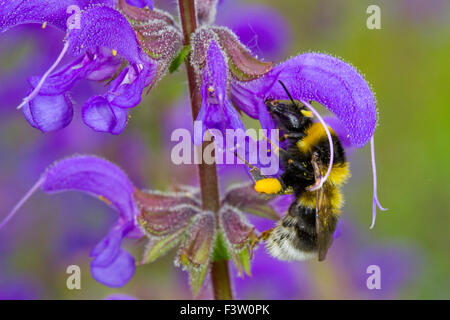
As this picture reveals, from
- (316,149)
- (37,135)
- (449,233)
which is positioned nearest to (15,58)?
(37,135)

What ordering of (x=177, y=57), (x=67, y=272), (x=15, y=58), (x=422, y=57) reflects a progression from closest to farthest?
(x=177, y=57) → (x=67, y=272) → (x=15, y=58) → (x=422, y=57)

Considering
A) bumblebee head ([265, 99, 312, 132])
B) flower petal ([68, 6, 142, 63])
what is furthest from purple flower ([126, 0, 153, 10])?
bumblebee head ([265, 99, 312, 132])

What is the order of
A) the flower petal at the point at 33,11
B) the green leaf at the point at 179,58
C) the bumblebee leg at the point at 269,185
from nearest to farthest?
the flower petal at the point at 33,11
the green leaf at the point at 179,58
the bumblebee leg at the point at 269,185

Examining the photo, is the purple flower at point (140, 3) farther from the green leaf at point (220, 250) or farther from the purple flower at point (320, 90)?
the green leaf at point (220, 250)

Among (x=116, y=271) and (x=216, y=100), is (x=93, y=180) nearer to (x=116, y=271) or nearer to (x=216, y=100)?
(x=116, y=271)

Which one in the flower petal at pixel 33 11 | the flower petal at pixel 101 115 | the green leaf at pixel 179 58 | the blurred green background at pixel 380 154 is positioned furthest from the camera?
the blurred green background at pixel 380 154

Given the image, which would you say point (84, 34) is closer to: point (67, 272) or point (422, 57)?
point (67, 272)

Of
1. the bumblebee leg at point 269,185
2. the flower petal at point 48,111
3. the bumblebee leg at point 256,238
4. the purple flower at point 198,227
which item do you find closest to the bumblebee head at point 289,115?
the bumblebee leg at point 269,185
